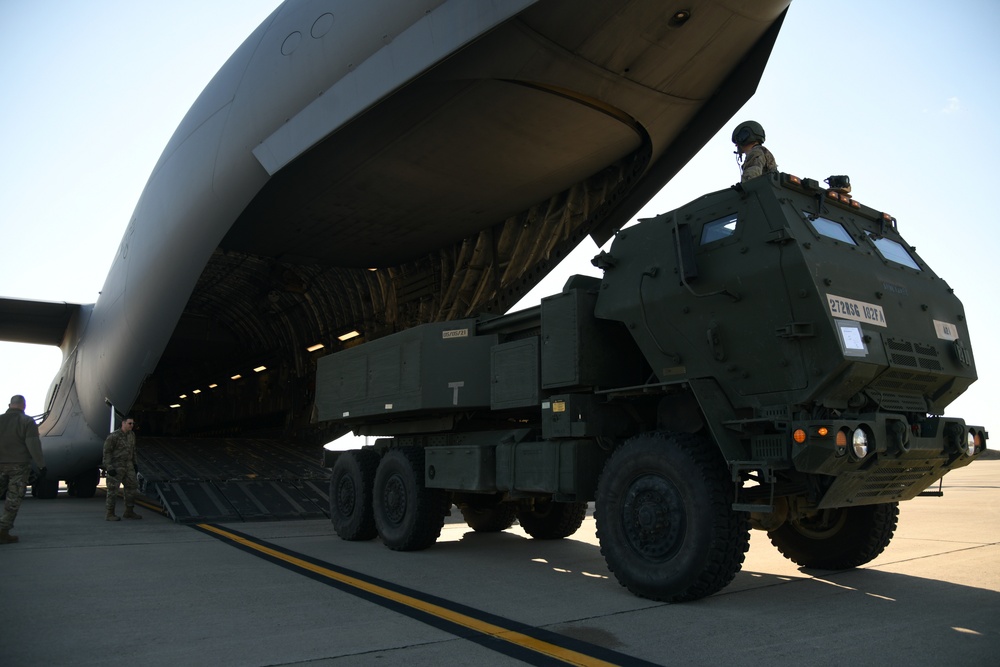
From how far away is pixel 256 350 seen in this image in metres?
26.9

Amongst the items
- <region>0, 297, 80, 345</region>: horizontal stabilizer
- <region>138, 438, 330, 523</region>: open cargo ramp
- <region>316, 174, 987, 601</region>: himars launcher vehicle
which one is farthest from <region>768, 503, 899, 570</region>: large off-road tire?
<region>0, 297, 80, 345</region>: horizontal stabilizer

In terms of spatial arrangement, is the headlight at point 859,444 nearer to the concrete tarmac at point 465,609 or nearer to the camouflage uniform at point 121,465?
the concrete tarmac at point 465,609

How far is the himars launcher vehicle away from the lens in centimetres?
511

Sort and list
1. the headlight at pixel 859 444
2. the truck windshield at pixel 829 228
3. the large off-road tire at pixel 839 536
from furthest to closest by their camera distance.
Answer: the large off-road tire at pixel 839 536, the truck windshield at pixel 829 228, the headlight at pixel 859 444

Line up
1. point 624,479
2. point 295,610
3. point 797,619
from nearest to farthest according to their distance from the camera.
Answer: point 797,619 < point 295,610 < point 624,479

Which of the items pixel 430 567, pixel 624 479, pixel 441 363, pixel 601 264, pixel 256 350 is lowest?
pixel 430 567

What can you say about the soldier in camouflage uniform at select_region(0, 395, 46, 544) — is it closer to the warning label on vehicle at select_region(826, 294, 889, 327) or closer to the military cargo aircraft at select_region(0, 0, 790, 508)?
the military cargo aircraft at select_region(0, 0, 790, 508)

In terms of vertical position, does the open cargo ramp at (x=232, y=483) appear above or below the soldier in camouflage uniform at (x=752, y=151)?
below

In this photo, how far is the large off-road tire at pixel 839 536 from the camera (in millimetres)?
6336

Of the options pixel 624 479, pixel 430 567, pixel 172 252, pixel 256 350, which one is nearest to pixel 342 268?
pixel 172 252

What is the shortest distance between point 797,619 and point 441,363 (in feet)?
15.5

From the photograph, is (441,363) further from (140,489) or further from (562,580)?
(140,489)

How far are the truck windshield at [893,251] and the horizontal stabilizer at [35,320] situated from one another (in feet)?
69.8

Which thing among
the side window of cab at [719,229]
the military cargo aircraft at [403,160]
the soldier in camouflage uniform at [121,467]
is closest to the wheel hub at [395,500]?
the side window of cab at [719,229]
